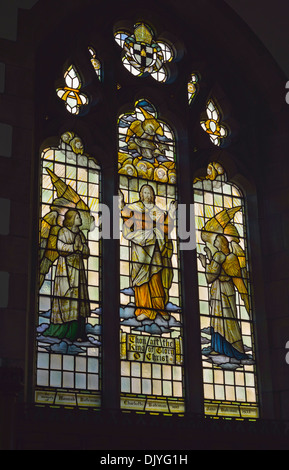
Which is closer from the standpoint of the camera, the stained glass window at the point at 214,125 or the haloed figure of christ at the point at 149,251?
the haloed figure of christ at the point at 149,251

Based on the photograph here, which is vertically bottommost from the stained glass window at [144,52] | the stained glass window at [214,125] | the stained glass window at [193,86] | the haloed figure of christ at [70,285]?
the haloed figure of christ at [70,285]

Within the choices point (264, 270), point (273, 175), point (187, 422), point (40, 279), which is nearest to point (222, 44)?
point (273, 175)

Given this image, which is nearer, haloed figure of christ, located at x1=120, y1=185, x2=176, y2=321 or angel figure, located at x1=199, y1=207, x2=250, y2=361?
haloed figure of christ, located at x1=120, y1=185, x2=176, y2=321

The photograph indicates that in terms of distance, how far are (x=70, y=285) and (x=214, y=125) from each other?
313cm

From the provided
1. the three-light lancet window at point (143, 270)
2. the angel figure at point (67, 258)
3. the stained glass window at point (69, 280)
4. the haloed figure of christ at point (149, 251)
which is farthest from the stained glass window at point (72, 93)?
the haloed figure of christ at point (149, 251)

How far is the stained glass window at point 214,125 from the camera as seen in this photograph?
1094cm

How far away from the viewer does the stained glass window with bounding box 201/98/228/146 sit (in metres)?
10.9

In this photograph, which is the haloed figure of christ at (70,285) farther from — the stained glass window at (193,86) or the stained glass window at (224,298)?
the stained glass window at (193,86)

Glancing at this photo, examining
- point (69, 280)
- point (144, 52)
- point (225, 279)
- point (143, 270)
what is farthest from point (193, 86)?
point (69, 280)

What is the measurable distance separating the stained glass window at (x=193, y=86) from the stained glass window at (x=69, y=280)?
5.84 ft

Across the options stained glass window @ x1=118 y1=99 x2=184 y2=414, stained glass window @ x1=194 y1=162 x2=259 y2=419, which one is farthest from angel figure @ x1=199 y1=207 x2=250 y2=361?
stained glass window @ x1=118 y1=99 x2=184 y2=414

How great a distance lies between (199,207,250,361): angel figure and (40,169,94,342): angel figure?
5.09 ft

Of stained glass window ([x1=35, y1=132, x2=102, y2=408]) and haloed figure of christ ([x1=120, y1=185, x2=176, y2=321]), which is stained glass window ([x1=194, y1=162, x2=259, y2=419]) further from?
stained glass window ([x1=35, y1=132, x2=102, y2=408])

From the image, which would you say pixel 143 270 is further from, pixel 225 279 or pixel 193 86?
pixel 193 86
